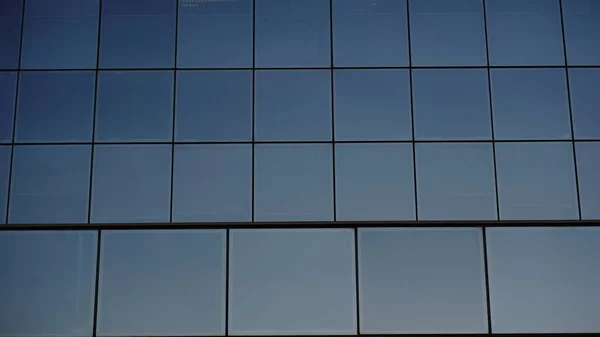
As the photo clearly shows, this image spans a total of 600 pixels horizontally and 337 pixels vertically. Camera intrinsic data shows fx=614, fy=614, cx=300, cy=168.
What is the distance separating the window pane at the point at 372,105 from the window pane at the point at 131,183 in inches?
148

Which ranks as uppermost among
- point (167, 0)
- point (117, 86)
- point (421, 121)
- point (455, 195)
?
point (167, 0)

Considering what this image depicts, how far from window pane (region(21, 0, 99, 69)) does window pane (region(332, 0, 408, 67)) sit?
5.34 metres

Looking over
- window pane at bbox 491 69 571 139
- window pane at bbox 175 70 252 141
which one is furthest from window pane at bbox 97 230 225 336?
window pane at bbox 491 69 571 139

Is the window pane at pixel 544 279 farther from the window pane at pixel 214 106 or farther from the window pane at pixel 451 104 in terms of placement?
the window pane at pixel 214 106

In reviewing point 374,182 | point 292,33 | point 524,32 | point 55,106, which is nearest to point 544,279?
point 374,182

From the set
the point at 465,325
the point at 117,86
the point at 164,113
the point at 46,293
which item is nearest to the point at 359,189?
the point at 465,325

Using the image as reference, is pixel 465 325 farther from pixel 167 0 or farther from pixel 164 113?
pixel 167 0

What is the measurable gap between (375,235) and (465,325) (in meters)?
2.44

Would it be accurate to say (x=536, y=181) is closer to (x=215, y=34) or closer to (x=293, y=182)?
(x=293, y=182)

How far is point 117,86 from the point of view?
13180 mm

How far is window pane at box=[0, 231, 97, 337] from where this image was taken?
1191cm

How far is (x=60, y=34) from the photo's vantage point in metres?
13.4

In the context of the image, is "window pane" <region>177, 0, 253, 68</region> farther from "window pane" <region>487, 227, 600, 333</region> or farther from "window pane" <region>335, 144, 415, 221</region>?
"window pane" <region>487, 227, 600, 333</region>

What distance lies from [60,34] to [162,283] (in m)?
5.93
